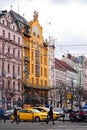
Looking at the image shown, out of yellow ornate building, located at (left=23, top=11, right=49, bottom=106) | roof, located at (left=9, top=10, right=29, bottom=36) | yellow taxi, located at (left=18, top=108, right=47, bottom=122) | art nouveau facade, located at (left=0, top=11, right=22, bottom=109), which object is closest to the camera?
yellow taxi, located at (left=18, top=108, right=47, bottom=122)

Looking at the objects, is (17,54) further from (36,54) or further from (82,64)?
(82,64)

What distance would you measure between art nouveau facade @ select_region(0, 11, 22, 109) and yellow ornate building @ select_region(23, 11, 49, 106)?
2768mm

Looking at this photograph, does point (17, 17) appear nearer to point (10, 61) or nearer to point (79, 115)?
point (10, 61)

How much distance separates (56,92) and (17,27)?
2836 cm

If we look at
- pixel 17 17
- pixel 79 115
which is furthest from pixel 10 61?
pixel 79 115

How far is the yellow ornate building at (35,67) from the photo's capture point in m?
101

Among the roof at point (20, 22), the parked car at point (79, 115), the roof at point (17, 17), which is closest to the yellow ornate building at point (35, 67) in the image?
the roof at point (20, 22)

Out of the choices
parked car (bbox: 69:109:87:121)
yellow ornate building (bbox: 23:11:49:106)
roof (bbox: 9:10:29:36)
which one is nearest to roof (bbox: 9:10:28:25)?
roof (bbox: 9:10:29:36)

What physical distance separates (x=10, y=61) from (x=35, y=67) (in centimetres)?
1438

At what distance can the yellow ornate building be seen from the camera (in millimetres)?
100938

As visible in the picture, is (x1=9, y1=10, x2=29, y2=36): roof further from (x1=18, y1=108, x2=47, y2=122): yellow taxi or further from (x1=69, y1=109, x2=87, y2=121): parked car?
(x1=69, y1=109, x2=87, y2=121): parked car

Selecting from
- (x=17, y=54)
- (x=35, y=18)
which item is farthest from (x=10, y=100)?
(x=35, y=18)

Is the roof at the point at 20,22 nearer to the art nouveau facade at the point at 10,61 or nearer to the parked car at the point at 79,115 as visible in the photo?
the art nouveau facade at the point at 10,61

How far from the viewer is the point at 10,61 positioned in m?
94.4
